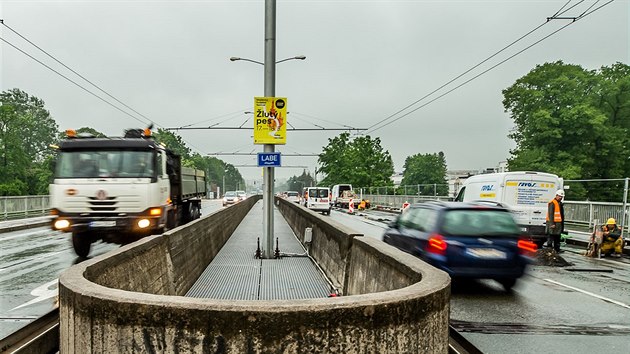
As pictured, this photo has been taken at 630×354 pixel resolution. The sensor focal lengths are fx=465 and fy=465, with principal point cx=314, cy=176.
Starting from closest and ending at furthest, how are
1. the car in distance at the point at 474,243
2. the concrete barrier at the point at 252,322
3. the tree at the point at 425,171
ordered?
the concrete barrier at the point at 252,322
the car in distance at the point at 474,243
the tree at the point at 425,171

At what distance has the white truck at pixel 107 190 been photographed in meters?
10.8

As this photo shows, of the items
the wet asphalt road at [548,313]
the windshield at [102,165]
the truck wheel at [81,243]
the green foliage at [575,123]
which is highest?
the green foliage at [575,123]

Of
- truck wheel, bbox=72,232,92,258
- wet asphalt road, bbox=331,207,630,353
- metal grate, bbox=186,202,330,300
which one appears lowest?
metal grate, bbox=186,202,330,300

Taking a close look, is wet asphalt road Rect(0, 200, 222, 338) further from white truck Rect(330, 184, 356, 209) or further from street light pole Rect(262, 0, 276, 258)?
white truck Rect(330, 184, 356, 209)

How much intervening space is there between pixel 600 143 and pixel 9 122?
57.2m

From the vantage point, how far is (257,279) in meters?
9.21

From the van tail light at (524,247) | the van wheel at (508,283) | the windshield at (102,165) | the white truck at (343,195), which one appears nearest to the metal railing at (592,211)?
the van tail light at (524,247)

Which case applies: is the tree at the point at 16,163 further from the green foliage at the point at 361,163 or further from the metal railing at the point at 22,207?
the green foliage at the point at 361,163

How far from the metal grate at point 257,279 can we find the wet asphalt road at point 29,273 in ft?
7.43

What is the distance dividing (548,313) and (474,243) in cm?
149

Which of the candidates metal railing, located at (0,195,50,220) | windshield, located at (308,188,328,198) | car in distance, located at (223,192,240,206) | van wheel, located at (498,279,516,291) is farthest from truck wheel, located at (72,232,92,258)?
car in distance, located at (223,192,240,206)

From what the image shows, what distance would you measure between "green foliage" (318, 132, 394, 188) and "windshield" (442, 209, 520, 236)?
221ft

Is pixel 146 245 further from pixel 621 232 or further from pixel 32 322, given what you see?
pixel 621 232

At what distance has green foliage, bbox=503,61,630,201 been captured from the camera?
37219 mm
